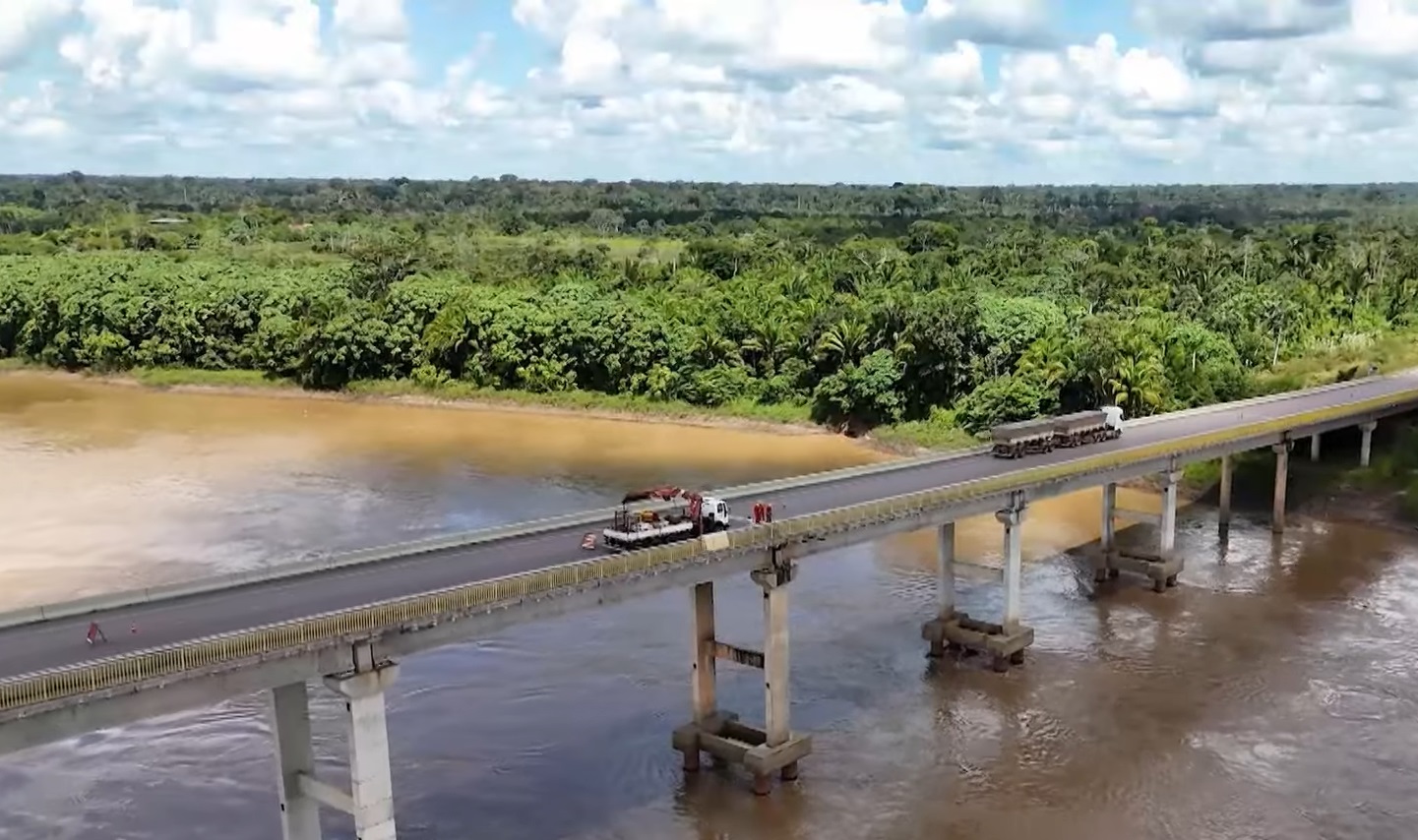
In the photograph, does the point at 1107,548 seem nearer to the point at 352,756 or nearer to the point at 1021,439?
the point at 1021,439

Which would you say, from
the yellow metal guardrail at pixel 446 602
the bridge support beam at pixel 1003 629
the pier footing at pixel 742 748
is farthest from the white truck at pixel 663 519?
the bridge support beam at pixel 1003 629

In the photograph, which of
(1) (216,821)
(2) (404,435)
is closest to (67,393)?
(2) (404,435)

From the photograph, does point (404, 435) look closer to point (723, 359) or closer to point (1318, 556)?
point (723, 359)

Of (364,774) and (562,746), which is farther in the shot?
(562,746)

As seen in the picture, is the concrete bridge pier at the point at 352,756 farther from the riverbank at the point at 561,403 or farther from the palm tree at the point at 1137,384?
the riverbank at the point at 561,403

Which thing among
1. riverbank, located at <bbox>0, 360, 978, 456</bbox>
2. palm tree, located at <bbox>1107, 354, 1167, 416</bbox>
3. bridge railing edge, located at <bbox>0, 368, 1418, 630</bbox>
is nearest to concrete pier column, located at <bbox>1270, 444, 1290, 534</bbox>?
palm tree, located at <bbox>1107, 354, 1167, 416</bbox>
